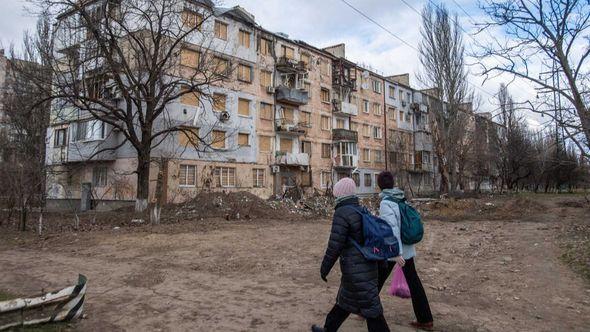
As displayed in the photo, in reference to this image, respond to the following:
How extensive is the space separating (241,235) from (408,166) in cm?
4277

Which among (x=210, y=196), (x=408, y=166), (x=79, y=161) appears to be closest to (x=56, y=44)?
(x=79, y=161)

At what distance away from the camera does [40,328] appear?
497cm

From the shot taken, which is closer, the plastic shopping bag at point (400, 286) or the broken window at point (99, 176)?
the plastic shopping bag at point (400, 286)

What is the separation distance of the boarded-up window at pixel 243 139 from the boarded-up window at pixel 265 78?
196 inches

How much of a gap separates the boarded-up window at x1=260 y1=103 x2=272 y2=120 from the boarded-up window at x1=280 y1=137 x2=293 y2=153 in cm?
250

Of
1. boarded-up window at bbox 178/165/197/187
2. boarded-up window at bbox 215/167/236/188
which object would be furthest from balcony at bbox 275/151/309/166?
boarded-up window at bbox 178/165/197/187

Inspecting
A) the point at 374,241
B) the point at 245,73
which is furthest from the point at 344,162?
the point at 374,241

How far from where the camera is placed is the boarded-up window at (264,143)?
3525cm

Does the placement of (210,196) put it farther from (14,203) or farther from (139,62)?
(14,203)

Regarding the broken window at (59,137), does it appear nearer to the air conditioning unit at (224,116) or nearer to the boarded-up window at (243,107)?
the air conditioning unit at (224,116)

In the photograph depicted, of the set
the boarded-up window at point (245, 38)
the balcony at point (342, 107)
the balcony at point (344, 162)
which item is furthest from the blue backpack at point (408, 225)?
the balcony at point (342, 107)

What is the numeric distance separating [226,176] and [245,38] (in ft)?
38.1

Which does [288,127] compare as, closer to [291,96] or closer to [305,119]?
[291,96]

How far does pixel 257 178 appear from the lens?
3438 centimetres
